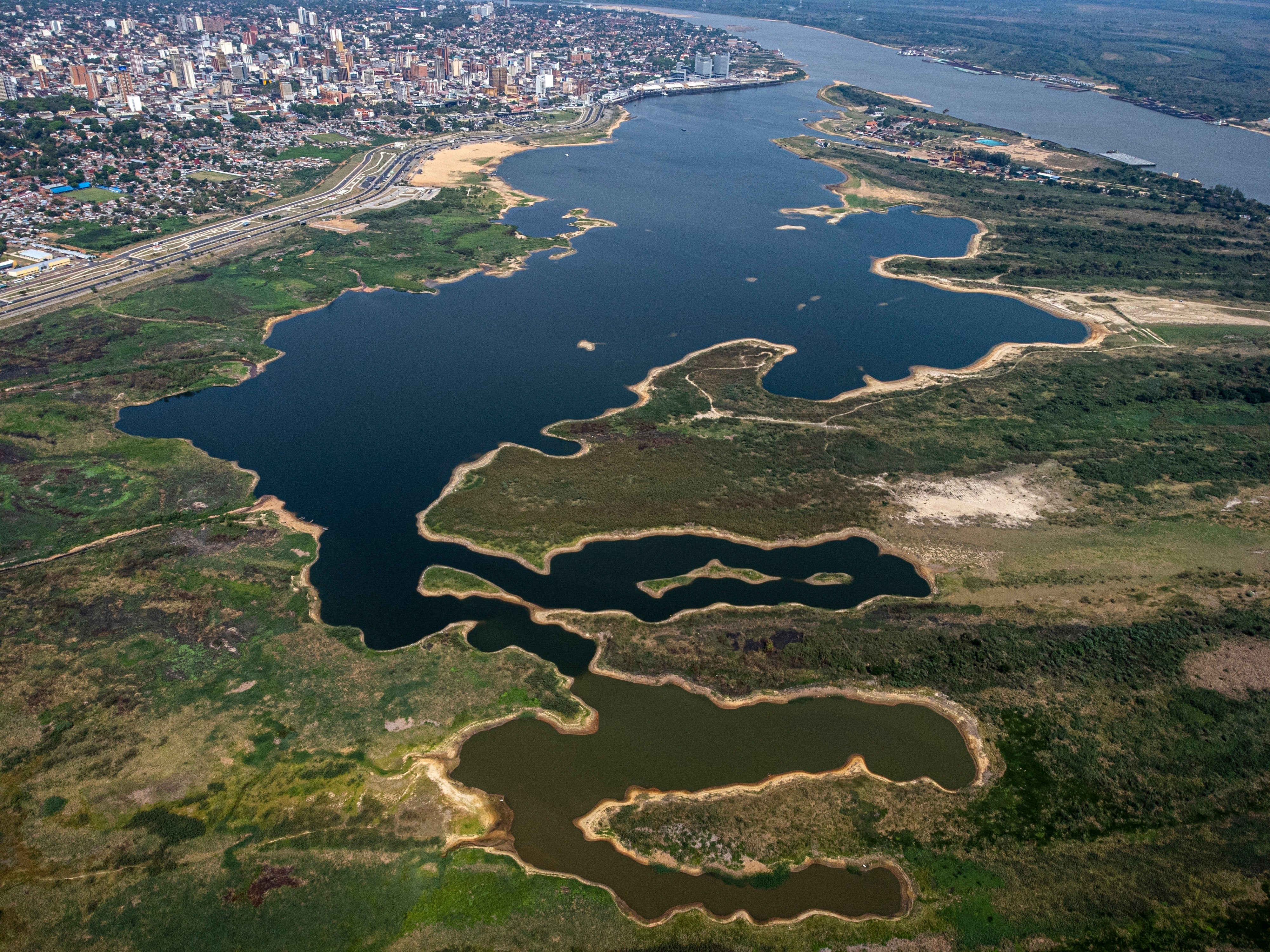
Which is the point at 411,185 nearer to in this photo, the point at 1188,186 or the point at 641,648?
the point at 641,648

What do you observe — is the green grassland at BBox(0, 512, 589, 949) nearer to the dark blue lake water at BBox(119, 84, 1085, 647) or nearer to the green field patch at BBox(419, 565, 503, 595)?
the green field patch at BBox(419, 565, 503, 595)

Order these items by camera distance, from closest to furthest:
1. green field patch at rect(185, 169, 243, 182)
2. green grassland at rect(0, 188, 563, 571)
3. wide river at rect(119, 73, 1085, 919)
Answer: wide river at rect(119, 73, 1085, 919) < green grassland at rect(0, 188, 563, 571) < green field patch at rect(185, 169, 243, 182)

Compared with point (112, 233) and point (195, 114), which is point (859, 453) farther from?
point (195, 114)

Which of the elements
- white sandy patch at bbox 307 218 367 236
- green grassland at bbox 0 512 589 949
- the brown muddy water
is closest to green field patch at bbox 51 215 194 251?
white sandy patch at bbox 307 218 367 236


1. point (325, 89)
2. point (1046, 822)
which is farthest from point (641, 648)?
point (325, 89)

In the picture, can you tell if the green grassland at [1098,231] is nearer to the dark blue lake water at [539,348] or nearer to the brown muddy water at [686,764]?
the dark blue lake water at [539,348]

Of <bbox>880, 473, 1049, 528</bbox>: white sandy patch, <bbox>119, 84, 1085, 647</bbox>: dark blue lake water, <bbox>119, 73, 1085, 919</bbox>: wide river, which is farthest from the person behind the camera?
<bbox>880, 473, 1049, 528</bbox>: white sandy patch

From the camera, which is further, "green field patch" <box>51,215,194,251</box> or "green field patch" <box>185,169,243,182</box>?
"green field patch" <box>185,169,243,182</box>

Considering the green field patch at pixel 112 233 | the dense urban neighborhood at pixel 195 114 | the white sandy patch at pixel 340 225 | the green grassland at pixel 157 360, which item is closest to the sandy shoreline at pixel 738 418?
the green grassland at pixel 157 360
